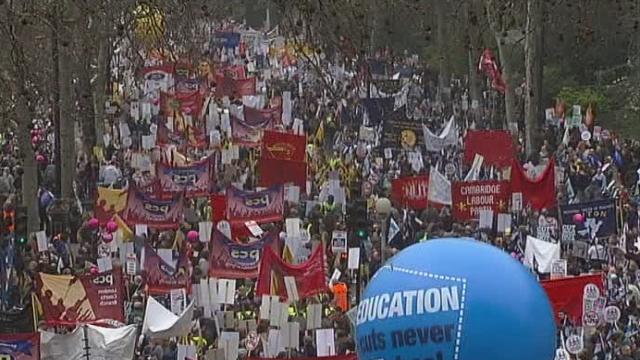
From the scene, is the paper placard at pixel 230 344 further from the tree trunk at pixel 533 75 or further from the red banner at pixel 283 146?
the tree trunk at pixel 533 75

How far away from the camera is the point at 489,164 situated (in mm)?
21719

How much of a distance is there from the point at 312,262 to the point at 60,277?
2.44m

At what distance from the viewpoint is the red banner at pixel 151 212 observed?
1769cm

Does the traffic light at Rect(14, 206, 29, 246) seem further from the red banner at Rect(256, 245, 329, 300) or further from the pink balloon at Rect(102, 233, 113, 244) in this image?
the red banner at Rect(256, 245, 329, 300)

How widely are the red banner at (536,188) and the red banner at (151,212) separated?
4.26 meters

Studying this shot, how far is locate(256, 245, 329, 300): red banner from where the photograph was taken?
13.8 meters

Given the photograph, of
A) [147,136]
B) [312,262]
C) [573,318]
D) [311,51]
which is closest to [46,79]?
[147,136]

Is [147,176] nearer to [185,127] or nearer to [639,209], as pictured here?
[185,127]

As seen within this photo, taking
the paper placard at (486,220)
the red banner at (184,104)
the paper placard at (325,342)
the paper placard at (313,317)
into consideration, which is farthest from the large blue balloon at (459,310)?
the red banner at (184,104)

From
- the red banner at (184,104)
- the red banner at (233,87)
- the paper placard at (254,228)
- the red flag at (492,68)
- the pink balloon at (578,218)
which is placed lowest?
the paper placard at (254,228)

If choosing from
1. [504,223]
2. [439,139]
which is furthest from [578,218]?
[439,139]

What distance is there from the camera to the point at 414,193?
18719 millimetres

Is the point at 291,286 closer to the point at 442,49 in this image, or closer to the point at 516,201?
the point at 516,201

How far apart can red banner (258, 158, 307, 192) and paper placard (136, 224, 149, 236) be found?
296 cm
